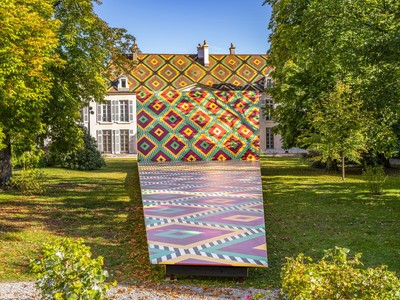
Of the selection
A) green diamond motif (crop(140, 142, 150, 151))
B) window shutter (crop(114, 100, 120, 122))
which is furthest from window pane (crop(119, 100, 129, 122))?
green diamond motif (crop(140, 142, 150, 151))

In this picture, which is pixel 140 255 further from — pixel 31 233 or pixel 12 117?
pixel 12 117

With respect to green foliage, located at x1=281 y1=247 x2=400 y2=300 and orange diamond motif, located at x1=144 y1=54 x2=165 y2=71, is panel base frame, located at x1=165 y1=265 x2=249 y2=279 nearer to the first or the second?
green foliage, located at x1=281 y1=247 x2=400 y2=300

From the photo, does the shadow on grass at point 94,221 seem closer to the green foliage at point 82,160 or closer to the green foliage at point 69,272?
the green foliage at point 69,272

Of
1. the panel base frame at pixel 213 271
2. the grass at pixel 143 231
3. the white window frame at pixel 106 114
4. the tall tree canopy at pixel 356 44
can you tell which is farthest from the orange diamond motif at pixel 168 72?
the panel base frame at pixel 213 271

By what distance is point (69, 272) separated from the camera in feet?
16.2

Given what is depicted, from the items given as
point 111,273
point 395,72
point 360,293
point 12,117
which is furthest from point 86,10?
point 360,293

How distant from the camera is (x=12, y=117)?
14398mm

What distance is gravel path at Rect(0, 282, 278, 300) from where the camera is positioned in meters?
7.23

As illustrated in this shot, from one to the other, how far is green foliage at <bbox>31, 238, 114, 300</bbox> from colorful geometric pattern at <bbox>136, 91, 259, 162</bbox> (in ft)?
46.7

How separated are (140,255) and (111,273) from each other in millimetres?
1270

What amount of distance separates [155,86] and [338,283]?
48.6m

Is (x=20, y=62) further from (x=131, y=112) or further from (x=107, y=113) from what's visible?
(x=107, y=113)

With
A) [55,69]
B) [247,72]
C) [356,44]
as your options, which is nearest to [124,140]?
[247,72]

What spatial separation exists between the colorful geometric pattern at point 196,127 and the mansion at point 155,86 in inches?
1274
